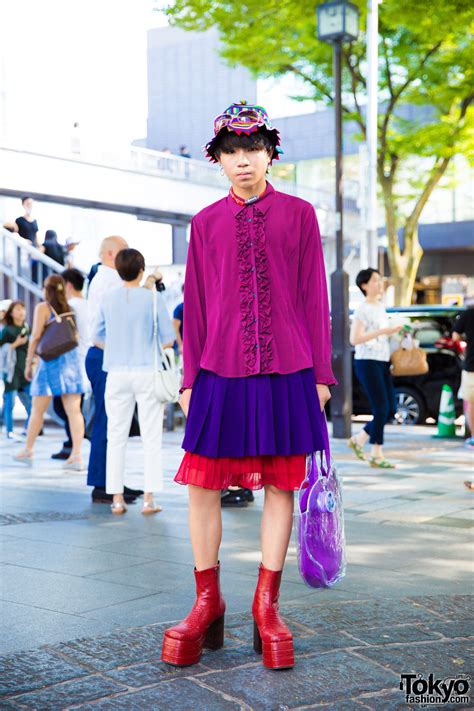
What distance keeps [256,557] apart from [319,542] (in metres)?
1.88

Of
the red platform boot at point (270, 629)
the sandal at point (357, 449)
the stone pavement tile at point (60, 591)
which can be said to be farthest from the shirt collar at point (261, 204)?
the sandal at point (357, 449)

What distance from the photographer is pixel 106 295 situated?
7.25m

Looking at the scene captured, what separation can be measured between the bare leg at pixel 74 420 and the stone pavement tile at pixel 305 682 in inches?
256

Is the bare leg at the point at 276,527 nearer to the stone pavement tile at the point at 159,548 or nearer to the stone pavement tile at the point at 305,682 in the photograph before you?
the stone pavement tile at the point at 305,682

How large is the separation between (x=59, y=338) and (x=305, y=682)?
6788 mm

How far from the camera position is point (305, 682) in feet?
11.1

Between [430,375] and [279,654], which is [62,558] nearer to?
[279,654]

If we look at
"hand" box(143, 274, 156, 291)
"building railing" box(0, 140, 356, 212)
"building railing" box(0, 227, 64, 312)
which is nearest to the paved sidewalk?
"hand" box(143, 274, 156, 291)

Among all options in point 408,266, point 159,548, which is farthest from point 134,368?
point 408,266

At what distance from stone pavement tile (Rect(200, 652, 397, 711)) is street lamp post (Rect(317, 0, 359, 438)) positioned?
9019mm

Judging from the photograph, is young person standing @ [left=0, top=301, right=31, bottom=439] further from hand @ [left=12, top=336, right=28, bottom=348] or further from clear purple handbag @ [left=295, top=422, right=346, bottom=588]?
clear purple handbag @ [left=295, top=422, right=346, bottom=588]

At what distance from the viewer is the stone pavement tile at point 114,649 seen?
141 inches

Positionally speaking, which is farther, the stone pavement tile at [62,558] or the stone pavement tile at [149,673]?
the stone pavement tile at [62,558]

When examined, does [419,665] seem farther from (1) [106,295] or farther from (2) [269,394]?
(1) [106,295]
